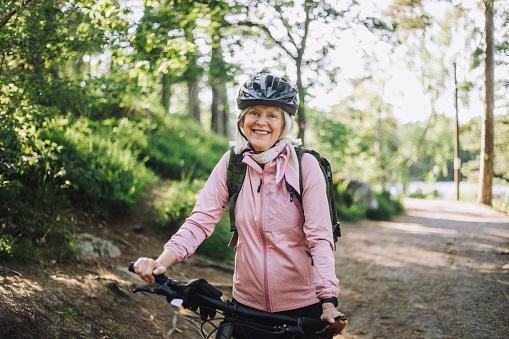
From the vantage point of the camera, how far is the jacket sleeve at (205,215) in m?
2.70

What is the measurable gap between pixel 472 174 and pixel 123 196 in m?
11.5

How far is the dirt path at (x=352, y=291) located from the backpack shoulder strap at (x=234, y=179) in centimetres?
208

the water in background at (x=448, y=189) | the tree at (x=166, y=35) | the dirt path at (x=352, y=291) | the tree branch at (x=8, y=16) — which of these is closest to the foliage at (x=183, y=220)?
the dirt path at (x=352, y=291)

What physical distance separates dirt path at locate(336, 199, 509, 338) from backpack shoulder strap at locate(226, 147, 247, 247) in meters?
3.33

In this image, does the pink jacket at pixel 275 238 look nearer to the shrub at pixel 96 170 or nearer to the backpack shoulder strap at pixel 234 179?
the backpack shoulder strap at pixel 234 179

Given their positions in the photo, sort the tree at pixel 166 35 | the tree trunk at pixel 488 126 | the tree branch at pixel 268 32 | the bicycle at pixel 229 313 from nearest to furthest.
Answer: the bicycle at pixel 229 313
the tree at pixel 166 35
the tree trunk at pixel 488 126
the tree branch at pixel 268 32

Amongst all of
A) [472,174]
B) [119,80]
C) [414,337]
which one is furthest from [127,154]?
[472,174]

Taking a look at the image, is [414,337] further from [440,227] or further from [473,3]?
[440,227]

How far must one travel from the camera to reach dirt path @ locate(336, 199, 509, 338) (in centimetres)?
535

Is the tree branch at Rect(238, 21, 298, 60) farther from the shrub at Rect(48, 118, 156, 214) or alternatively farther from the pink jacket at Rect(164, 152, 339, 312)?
the pink jacket at Rect(164, 152, 339, 312)

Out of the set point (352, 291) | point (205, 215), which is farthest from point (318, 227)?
point (352, 291)

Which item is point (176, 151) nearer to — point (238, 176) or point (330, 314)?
point (238, 176)

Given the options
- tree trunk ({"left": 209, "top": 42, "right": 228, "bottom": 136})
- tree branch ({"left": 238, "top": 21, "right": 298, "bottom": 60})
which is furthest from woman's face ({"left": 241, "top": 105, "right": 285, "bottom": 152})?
tree trunk ({"left": 209, "top": 42, "right": 228, "bottom": 136})

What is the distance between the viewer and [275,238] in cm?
264
